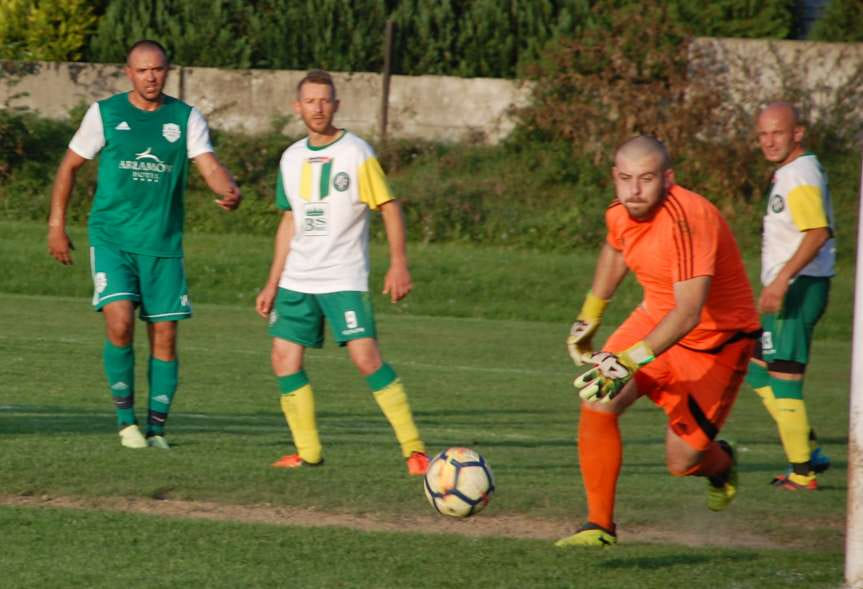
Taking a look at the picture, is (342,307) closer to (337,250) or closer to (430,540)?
(337,250)

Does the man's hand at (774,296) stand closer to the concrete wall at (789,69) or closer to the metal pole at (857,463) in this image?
the metal pole at (857,463)

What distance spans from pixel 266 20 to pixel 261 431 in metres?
20.3

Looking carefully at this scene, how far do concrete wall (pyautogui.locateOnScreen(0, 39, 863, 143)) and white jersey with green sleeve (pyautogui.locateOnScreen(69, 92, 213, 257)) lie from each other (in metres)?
18.4

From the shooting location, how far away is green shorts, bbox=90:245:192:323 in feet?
29.7

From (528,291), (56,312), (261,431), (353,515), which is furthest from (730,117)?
(353,515)

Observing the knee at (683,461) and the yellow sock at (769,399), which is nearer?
the knee at (683,461)

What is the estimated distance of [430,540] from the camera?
6.73 metres

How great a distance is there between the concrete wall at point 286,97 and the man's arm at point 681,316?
21.3m

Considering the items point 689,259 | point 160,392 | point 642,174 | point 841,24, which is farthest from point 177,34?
point 689,259

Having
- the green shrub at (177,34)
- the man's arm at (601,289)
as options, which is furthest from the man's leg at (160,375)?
the green shrub at (177,34)

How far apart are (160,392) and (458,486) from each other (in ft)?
9.69

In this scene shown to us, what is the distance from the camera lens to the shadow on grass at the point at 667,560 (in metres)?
6.38

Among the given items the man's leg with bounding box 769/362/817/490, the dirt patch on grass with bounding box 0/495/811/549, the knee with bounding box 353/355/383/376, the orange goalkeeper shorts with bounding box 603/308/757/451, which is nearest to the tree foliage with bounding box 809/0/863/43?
the man's leg with bounding box 769/362/817/490

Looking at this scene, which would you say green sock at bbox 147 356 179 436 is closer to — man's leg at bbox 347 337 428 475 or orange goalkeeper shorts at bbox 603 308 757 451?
man's leg at bbox 347 337 428 475
